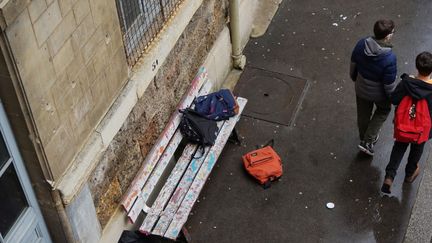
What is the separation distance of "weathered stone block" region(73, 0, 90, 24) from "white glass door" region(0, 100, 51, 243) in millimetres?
837

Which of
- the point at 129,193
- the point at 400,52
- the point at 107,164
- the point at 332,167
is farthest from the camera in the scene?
the point at 400,52

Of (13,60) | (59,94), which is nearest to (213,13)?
(59,94)

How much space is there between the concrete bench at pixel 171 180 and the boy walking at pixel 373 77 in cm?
135

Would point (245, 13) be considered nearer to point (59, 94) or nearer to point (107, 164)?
point (107, 164)

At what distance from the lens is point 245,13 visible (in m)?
8.67

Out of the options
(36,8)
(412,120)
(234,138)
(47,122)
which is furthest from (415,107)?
(36,8)

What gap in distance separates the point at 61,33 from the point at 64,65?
24 centimetres

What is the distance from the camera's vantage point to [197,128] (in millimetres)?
6836

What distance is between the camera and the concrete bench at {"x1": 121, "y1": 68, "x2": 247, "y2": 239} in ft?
20.5

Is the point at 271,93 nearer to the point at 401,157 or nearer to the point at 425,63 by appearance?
the point at 401,157

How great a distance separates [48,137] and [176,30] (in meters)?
2.14

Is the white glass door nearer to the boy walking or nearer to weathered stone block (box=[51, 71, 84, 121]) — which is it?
weathered stone block (box=[51, 71, 84, 121])

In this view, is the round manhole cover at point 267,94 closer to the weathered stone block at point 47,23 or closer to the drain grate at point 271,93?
the drain grate at point 271,93

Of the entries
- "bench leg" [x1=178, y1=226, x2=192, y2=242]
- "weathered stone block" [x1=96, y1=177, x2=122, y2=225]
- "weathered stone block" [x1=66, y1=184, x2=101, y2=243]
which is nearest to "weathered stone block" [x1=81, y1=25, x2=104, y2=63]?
"weathered stone block" [x1=66, y1=184, x2=101, y2=243]
